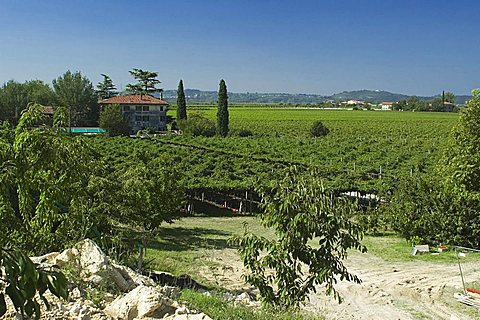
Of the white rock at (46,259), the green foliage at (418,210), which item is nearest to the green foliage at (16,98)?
the green foliage at (418,210)

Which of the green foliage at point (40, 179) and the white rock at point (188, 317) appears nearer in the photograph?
the white rock at point (188, 317)

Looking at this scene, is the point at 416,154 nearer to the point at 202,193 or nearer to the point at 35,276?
the point at 202,193

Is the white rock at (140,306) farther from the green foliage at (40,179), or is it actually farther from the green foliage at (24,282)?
the green foliage at (24,282)

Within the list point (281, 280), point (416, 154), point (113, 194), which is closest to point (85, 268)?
point (281, 280)

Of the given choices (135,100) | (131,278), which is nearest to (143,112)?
(135,100)

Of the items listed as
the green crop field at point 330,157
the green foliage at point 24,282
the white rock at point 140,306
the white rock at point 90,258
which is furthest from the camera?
the green crop field at point 330,157

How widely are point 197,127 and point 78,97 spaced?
682 inches

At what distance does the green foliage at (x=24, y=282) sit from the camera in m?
1.96

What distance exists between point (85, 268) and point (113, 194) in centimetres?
896

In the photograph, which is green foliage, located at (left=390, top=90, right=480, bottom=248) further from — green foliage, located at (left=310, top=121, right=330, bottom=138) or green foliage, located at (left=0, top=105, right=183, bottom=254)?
green foliage, located at (left=310, top=121, right=330, bottom=138)

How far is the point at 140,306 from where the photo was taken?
202 inches

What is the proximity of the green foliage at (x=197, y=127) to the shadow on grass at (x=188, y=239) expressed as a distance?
37197 mm

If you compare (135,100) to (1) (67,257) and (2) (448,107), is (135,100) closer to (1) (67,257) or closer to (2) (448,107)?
(1) (67,257)

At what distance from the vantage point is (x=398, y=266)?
→ 16.9 m
